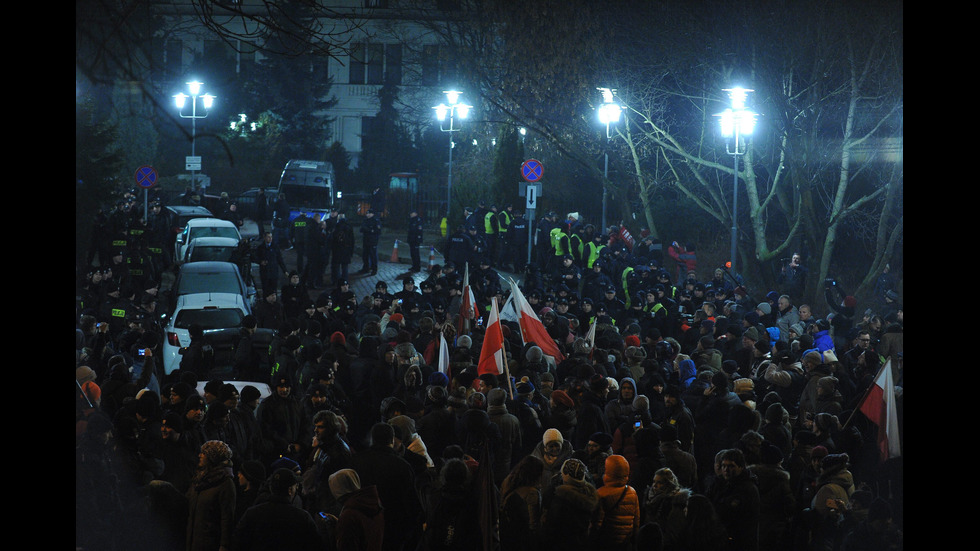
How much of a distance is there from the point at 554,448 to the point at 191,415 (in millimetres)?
2761

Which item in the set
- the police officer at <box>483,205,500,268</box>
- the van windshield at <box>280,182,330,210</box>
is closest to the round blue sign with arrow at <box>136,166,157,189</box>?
the police officer at <box>483,205,500,268</box>

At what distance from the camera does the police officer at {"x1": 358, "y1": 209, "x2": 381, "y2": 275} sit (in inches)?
1039

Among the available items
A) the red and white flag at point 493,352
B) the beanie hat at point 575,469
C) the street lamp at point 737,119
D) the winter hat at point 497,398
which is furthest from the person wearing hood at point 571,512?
the street lamp at point 737,119

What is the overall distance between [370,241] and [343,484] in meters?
20.5

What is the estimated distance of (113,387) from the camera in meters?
9.34

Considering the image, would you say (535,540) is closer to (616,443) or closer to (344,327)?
(616,443)

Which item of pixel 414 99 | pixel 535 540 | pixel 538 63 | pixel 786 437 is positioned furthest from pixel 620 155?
pixel 414 99

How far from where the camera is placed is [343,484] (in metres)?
6.64

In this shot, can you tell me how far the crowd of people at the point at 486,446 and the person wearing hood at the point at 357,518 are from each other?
11 mm

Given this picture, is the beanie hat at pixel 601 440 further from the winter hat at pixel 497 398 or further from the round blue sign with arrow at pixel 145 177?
the round blue sign with arrow at pixel 145 177

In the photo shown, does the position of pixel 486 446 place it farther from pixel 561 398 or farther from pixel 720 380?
pixel 720 380

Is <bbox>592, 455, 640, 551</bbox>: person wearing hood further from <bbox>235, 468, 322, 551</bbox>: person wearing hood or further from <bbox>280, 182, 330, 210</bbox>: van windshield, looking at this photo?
<bbox>280, 182, 330, 210</bbox>: van windshield

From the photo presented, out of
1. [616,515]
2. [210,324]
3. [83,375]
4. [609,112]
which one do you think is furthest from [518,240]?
[616,515]

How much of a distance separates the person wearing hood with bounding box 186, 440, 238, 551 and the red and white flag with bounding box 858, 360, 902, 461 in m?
5.67
